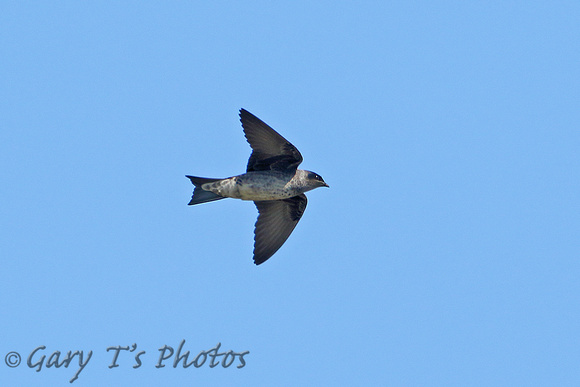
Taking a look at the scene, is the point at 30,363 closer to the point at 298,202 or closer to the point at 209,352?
the point at 209,352

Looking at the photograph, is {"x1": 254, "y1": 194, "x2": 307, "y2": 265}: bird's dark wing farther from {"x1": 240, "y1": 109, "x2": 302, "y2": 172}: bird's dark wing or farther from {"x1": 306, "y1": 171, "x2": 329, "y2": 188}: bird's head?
{"x1": 240, "y1": 109, "x2": 302, "y2": 172}: bird's dark wing

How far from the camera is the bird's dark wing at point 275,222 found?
1581cm

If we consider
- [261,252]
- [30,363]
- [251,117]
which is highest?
[251,117]

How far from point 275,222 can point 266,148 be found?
1477mm

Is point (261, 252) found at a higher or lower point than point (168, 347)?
higher

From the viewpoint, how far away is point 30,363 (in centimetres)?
1429

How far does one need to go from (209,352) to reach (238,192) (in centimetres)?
228

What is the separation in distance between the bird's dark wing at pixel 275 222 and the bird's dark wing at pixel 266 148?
95 centimetres

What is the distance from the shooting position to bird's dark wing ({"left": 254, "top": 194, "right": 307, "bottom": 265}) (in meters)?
15.8

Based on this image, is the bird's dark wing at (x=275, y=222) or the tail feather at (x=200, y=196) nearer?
the tail feather at (x=200, y=196)

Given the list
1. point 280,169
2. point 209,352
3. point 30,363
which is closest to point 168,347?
point 209,352

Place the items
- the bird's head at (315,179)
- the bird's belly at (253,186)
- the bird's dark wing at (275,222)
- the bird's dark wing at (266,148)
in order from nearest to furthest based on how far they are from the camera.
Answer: the bird's dark wing at (266,148), the bird's belly at (253,186), the bird's head at (315,179), the bird's dark wing at (275,222)

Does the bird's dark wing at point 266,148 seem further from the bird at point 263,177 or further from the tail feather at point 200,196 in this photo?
the tail feather at point 200,196

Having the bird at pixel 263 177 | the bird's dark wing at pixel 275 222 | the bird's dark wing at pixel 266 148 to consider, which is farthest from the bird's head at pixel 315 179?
the bird's dark wing at pixel 275 222
